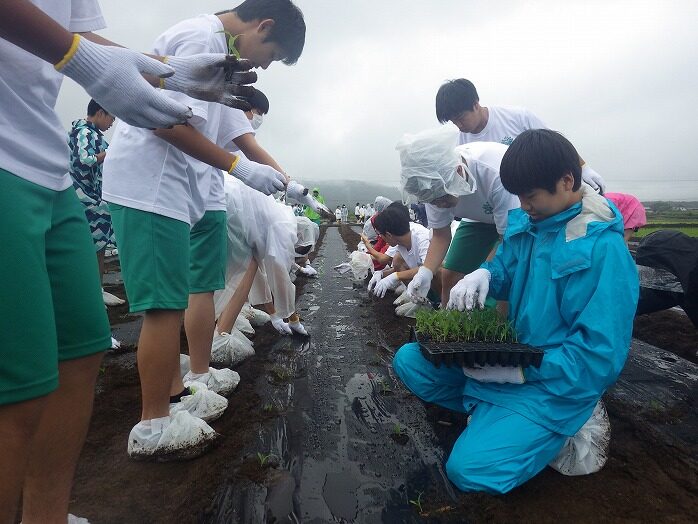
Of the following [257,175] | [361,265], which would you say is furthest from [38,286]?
[361,265]

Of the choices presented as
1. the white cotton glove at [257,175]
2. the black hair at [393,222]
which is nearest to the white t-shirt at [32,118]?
the white cotton glove at [257,175]

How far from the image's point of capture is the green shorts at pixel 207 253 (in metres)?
2.38

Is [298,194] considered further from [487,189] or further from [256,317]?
[256,317]

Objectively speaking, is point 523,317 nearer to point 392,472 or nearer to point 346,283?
point 392,472

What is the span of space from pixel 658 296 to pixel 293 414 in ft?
9.51

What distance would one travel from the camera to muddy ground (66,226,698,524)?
1.58m

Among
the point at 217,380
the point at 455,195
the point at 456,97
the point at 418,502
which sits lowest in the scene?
the point at 217,380

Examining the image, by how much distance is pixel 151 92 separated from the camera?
1059mm

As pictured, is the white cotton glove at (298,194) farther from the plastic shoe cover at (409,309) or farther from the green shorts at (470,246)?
the plastic shoe cover at (409,309)

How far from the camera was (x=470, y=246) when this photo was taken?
3.57m

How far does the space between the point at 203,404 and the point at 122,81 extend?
5.67ft

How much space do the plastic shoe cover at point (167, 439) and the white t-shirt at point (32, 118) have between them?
1214mm

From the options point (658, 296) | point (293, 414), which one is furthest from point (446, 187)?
point (658, 296)

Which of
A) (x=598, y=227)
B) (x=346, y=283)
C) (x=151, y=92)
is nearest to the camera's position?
(x=151, y=92)
